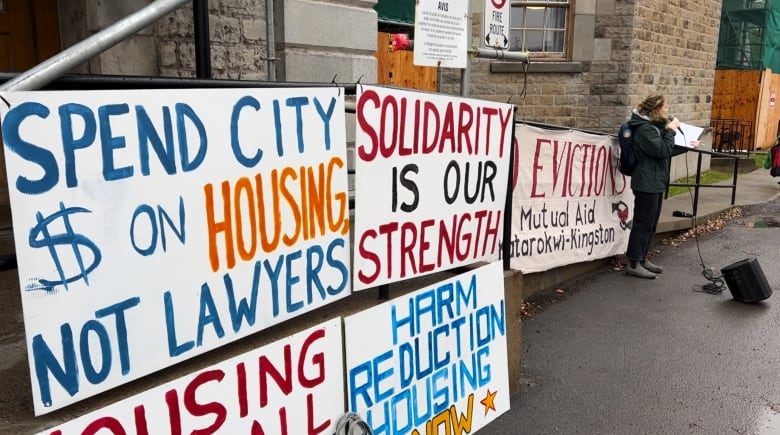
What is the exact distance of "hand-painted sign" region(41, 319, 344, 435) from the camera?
6.53 feet

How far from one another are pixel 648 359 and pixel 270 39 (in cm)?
383

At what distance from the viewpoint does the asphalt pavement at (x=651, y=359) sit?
165 inches

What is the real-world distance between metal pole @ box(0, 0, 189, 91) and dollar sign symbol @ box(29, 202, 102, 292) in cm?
35

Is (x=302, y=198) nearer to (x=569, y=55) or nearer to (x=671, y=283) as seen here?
(x=671, y=283)

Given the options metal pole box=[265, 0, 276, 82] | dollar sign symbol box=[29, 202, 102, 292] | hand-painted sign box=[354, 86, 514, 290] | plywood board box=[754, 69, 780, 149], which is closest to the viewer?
dollar sign symbol box=[29, 202, 102, 292]

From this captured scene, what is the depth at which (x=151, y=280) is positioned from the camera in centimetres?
198

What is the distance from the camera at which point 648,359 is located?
16.9 feet

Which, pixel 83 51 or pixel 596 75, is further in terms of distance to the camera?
pixel 596 75

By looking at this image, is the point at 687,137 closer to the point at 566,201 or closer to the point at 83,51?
the point at 566,201

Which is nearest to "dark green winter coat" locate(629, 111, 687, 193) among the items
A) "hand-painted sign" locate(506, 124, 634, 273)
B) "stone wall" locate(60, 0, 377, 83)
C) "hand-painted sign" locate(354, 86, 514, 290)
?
"hand-painted sign" locate(506, 124, 634, 273)

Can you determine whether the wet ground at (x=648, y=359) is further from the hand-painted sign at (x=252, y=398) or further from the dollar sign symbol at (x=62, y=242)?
the dollar sign symbol at (x=62, y=242)

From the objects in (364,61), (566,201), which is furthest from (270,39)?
(566,201)

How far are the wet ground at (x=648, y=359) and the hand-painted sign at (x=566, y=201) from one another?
1.36 ft

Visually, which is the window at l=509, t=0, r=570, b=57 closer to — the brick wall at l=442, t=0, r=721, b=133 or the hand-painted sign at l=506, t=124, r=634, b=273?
the brick wall at l=442, t=0, r=721, b=133
